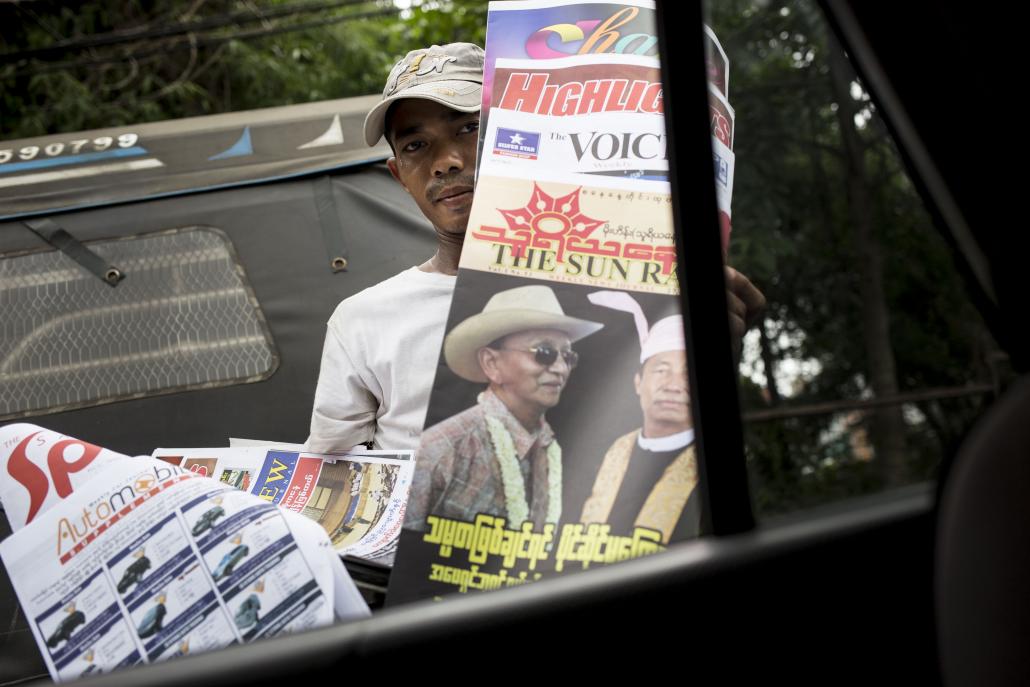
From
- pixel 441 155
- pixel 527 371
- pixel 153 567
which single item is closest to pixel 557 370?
pixel 527 371

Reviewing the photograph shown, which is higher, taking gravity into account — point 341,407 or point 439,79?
point 439,79

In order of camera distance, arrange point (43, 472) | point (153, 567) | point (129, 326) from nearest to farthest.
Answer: point (153, 567) → point (43, 472) → point (129, 326)

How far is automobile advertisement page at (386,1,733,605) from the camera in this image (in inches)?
37.7

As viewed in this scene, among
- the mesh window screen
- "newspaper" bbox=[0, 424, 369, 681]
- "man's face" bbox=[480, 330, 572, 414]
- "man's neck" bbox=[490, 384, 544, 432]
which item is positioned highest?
the mesh window screen

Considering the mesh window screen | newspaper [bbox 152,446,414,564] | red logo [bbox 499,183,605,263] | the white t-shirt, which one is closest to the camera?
red logo [bbox 499,183,605,263]

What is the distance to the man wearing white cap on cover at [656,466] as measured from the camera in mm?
926

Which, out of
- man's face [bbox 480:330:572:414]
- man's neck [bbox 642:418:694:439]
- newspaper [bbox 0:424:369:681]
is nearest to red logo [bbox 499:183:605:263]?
man's face [bbox 480:330:572:414]

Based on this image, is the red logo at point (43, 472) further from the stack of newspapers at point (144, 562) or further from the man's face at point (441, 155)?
the man's face at point (441, 155)

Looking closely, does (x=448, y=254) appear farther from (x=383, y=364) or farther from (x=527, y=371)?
(x=527, y=371)

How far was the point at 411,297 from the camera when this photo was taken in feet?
5.68

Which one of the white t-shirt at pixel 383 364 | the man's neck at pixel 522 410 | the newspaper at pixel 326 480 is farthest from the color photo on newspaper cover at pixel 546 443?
the white t-shirt at pixel 383 364

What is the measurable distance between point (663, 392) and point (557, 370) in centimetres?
11

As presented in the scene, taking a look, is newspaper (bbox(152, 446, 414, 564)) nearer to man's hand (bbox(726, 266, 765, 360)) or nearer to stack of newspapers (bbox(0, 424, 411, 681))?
stack of newspapers (bbox(0, 424, 411, 681))

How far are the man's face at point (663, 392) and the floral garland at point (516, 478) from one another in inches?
3.8
